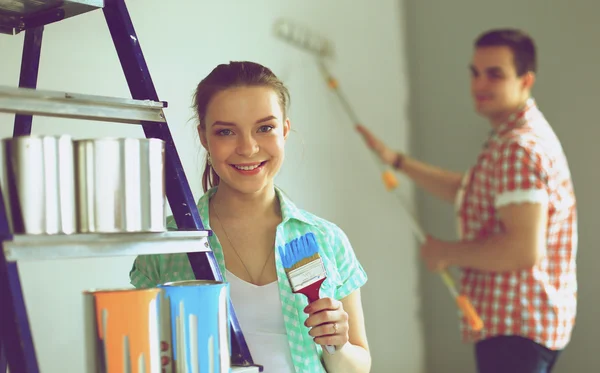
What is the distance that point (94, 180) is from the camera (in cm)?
99

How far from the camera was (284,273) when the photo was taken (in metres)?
1.37

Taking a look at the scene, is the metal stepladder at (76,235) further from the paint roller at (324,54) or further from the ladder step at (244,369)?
the paint roller at (324,54)

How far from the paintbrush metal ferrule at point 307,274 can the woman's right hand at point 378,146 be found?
68.6 inches

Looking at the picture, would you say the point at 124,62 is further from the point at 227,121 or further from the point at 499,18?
the point at 499,18

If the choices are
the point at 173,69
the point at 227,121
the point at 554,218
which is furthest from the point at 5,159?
the point at 554,218

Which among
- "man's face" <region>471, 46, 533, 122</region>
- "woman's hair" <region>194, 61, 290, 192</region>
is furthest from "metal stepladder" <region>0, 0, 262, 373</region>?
"man's face" <region>471, 46, 533, 122</region>

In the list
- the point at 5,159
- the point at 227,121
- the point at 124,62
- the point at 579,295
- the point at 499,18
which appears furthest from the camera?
the point at 499,18

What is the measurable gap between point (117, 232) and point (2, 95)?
25 cm

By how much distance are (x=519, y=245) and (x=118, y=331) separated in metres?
1.47

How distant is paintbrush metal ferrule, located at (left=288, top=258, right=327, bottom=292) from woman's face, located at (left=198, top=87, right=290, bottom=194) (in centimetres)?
27

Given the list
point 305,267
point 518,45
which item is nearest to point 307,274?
point 305,267

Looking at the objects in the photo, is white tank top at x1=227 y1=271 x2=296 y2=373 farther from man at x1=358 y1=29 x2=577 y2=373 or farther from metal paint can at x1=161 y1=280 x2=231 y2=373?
man at x1=358 y1=29 x2=577 y2=373

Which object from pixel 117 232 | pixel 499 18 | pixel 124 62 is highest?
pixel 499 18

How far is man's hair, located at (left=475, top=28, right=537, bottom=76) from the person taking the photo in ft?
8.09
